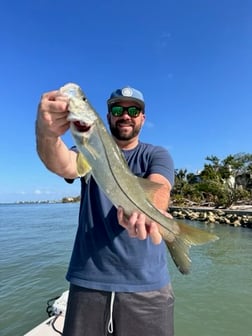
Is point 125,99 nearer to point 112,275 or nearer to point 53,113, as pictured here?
point 53,113

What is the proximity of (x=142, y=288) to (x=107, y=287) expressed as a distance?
0.93ft

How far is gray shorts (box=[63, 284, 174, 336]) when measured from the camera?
2.43 meters

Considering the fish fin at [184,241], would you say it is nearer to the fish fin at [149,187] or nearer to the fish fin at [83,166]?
the fish fin at [149,187]

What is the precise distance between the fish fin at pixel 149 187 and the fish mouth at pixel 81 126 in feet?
1.68

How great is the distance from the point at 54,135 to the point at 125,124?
0.83 metres

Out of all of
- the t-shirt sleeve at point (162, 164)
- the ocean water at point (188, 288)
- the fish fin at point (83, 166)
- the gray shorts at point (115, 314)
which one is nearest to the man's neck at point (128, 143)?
the t-shirt sleeve at point (162, 164)

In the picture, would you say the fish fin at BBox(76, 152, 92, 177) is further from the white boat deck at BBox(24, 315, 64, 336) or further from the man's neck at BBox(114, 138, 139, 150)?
the white boat deck at BBox(24, 315, 64, 336)

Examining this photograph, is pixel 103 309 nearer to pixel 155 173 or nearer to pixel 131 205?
Answer: pixel 131 205

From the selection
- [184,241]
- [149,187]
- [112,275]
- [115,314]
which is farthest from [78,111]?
[115,314]

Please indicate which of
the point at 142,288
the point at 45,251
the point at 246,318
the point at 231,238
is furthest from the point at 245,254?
the point at 142,288

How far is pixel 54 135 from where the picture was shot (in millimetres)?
2189

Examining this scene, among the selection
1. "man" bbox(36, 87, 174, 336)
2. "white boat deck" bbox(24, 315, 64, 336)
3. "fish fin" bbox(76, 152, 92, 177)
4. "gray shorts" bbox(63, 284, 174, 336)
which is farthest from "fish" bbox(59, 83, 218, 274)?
"white boat deck" bbox(24, 315, 64, 336)

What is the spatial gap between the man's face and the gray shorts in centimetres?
139

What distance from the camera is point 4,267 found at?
14.1 metres
